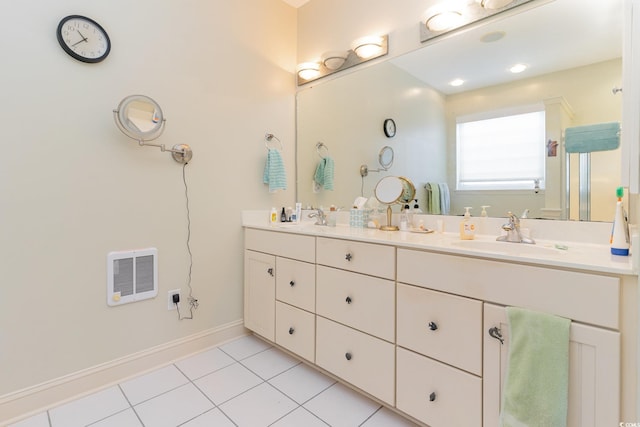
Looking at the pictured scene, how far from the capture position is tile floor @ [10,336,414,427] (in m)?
1.42

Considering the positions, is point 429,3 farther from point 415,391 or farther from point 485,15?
point 415,391

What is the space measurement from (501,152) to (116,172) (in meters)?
2.13

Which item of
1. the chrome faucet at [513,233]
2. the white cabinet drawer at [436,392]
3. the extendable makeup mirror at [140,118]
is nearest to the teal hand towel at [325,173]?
the extendable makeup mirror at [140,118]

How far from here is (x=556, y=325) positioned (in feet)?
3.10

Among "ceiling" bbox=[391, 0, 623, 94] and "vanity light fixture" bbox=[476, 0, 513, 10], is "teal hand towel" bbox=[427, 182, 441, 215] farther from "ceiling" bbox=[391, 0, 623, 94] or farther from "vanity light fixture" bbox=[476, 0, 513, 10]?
"vanity light fixture" bbox=[476, 0, 513, 10]

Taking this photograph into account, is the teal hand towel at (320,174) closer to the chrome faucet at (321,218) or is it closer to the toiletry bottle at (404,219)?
the chrome faucet at (321,218)

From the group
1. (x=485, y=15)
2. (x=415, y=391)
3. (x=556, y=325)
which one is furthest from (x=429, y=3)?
(x=415, y=391)

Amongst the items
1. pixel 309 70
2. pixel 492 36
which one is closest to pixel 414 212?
pixel 492 36

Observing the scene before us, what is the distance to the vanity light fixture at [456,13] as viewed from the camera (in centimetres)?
157

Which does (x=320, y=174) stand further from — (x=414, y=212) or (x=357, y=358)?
(x=357, y=358)

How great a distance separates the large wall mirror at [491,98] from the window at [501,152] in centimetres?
4

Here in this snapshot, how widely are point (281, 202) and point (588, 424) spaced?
213cm

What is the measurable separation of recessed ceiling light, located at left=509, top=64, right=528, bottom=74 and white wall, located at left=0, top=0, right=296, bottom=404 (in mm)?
1683

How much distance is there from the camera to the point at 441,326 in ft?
4.00
